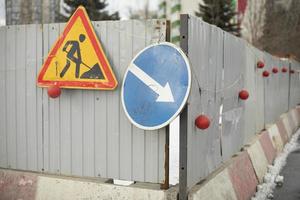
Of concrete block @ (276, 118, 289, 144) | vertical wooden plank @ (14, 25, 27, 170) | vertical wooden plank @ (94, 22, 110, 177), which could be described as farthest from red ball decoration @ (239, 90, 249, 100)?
concrete block @ (276, 118, 289, 144)

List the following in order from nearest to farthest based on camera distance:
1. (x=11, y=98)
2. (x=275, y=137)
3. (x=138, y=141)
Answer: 1. (x=138, y=141)
2. (x=11, y=98)
3. (x=275, y=137)

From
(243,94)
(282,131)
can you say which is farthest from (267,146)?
(282,131)

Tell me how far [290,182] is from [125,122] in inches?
160

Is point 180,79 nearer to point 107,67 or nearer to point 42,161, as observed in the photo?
point 107,67

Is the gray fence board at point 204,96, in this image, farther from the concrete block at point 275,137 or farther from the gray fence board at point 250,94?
the concrete block at point 275,137

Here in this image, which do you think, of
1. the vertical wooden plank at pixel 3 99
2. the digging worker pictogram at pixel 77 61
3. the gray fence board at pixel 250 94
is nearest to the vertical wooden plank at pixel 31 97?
the vertical wooden plank at pixel 3 99

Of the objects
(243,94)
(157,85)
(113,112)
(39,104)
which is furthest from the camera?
(243,94)

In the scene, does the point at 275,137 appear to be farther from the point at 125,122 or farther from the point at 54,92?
the point at 54,92

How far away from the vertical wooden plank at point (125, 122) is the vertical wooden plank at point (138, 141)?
45mm

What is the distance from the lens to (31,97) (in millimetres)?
5285

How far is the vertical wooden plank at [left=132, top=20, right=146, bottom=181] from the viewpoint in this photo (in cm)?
461

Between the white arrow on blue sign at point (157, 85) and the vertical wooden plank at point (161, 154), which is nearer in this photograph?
the white arrow on blue sign at point (157, 85)

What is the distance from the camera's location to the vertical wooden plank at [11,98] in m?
5.40

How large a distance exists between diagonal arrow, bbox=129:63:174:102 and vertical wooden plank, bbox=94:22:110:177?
46cm
